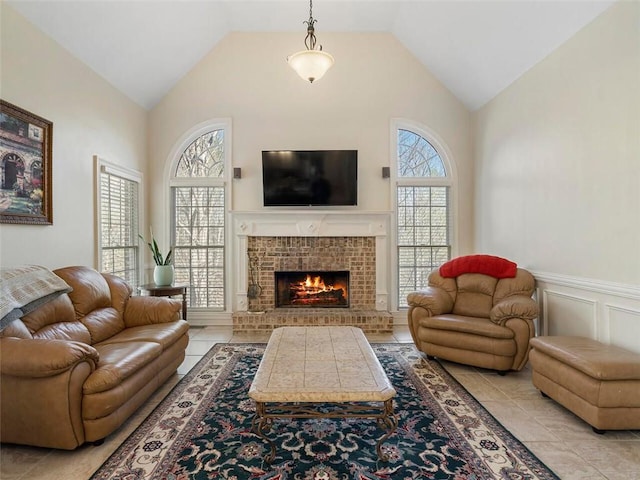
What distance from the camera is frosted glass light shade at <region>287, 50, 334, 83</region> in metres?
2.98

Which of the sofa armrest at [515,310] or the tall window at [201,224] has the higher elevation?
the tall window at [201,224]

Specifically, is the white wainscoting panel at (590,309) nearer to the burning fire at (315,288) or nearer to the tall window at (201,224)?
the burning fire at (315,288)

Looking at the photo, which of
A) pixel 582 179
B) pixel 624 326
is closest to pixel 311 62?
pixel 582 179

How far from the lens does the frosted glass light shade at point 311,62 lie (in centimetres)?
298

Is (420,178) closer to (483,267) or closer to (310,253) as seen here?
(483,267)

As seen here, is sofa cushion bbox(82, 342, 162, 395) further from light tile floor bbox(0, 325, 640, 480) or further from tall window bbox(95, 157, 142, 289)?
tall window bbox(95, 157, 142, 289)

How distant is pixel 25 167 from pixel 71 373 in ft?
6.47

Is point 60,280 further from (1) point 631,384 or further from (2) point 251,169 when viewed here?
(1) point 631,384

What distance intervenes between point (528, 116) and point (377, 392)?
3.62 m

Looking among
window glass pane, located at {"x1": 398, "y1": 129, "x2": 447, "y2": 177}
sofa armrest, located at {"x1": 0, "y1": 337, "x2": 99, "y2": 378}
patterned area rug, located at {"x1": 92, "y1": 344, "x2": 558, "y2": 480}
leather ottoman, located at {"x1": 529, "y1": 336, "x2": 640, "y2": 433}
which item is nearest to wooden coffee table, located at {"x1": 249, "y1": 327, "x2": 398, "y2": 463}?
patterned area rug, located at {"x1": 92, "y1": 344, "x2": 558, "y2": 480}

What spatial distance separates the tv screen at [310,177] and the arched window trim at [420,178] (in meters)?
0.62

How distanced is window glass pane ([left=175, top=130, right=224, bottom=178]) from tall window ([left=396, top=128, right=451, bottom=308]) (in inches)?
110

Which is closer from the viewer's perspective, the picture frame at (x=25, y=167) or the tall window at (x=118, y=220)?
the picture frame at (x=25, y=167)

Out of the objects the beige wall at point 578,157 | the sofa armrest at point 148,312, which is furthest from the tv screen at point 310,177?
the sofa armrest at point 148,312
